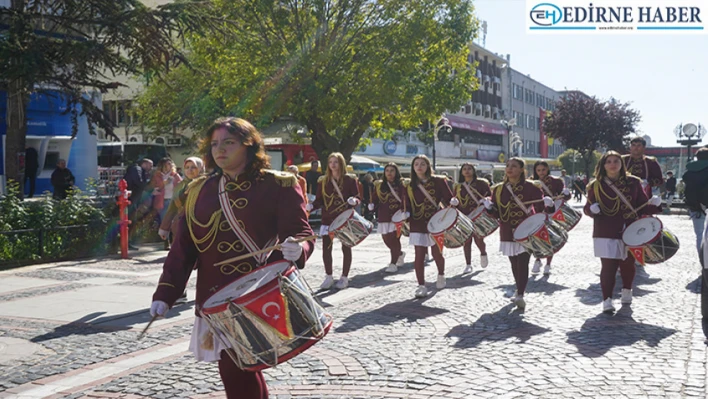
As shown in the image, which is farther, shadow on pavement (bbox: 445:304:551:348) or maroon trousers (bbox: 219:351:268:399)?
shadow on pavement (bbox: 445:304:551:348)

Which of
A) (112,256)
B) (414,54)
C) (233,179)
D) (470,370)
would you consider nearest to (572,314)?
(470,370)

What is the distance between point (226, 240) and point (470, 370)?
2614 millimetres

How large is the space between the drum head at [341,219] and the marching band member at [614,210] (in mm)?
2940

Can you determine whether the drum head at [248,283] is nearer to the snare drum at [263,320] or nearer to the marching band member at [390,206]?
the snare drum at [263,320]

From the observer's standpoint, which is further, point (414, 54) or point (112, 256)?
point (414, 54)

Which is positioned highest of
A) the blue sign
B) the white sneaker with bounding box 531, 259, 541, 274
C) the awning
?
the awning

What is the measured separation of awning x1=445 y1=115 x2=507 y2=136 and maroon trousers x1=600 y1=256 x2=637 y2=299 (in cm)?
5494

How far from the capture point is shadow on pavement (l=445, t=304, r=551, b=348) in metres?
6.70

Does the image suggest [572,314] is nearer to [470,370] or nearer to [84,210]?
[470,370]

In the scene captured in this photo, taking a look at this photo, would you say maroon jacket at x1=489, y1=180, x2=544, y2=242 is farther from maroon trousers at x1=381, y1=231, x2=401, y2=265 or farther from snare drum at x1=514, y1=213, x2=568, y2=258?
maroon trousers at x1=381, y1=231, x2=401, y2=265

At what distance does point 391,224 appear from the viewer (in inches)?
481

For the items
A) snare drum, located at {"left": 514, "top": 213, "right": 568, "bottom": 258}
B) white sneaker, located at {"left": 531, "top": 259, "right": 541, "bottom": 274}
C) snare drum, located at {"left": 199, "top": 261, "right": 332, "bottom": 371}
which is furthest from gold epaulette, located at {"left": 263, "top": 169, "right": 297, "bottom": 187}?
white sneaker, located at {"left": 531, "top": 259, "right": 541, "bottom": 274}

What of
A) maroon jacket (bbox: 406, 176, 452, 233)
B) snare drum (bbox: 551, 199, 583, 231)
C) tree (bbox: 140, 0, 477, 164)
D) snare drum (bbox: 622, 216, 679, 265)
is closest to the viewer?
snare drum (bbox: 622, 216, 679, 265)

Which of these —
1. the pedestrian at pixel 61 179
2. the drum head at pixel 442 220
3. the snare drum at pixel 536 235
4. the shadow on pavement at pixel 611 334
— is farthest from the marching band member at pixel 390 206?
the pedestrian at pixel 61 179
